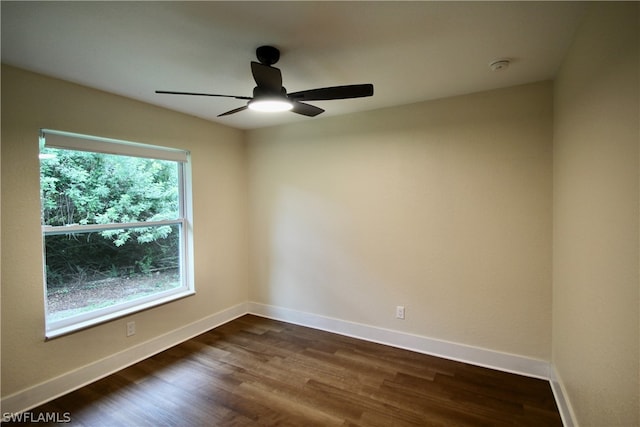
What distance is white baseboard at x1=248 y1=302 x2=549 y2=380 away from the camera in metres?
2.47

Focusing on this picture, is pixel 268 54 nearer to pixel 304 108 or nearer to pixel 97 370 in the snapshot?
pixel 304 108

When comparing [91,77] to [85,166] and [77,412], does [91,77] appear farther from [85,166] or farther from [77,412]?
[77,412]

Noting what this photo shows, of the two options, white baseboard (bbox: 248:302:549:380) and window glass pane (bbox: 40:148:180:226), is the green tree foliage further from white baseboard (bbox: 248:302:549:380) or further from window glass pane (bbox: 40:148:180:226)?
white baseboard (bbox: 248:302:549:380)

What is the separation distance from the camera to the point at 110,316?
2.60m

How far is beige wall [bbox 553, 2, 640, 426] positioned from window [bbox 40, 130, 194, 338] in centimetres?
328

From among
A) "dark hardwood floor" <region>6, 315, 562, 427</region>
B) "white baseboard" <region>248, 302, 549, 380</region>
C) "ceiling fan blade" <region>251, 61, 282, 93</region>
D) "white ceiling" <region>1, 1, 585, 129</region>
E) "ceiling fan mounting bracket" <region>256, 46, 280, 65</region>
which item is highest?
"white ceiling" <region>1, 1, 585, 129</region>

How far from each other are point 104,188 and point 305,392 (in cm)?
242

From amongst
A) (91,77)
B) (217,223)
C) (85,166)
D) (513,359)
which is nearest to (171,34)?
(91,77)

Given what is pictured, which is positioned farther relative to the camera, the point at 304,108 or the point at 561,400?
the point at 304,108

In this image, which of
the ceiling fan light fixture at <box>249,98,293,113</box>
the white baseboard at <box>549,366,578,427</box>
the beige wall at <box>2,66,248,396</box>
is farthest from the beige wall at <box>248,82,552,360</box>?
the ceiling fan light fixture at <box>249,98,293,113</box>

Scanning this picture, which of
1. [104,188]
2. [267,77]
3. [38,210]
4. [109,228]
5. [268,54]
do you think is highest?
[268,54]

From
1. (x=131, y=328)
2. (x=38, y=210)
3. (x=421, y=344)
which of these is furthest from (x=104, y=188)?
(x=421, y=344)

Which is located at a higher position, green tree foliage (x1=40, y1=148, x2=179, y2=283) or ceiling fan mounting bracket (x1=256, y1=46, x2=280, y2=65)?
ceiling fan mounting bracket (x1=256, y1=46, x2=280, y2=65)

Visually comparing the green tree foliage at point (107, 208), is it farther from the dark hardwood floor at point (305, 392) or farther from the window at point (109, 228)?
the dark hardwood floor at point (305, 392)
